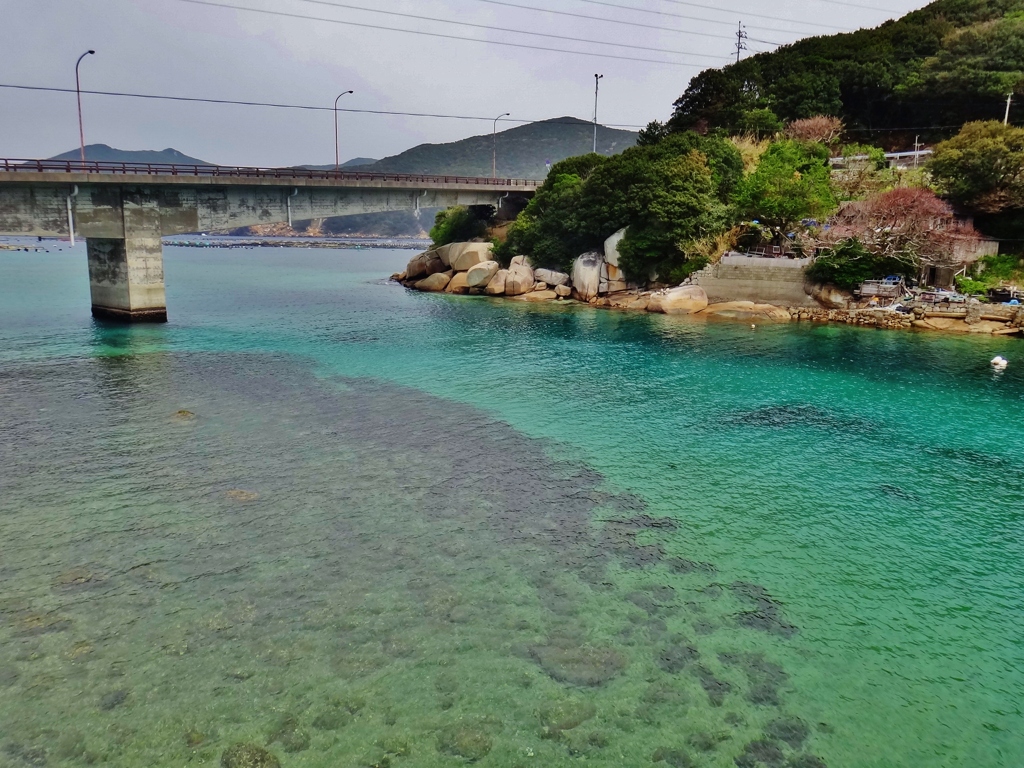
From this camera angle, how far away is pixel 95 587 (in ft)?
42.1

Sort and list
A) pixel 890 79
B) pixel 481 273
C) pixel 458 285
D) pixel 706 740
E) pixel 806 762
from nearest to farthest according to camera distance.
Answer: pixel 806 762 → pixel 706 740 → pixel 481 273 → pixel 458 285 → pixel 890 79

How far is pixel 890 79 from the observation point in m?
67.6

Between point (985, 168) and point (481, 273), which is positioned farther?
point (481, 273)

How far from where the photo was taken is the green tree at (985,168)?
42.3 metres

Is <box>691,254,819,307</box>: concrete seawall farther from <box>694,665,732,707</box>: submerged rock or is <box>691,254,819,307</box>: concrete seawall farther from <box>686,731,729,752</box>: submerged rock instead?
<box>686,731,729,752</box>: submerged rock

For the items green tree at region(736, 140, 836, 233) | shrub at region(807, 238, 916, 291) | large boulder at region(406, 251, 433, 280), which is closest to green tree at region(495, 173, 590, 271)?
large boulder at region(406, 251, 433, 280)

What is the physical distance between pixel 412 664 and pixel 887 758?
6.85 metres

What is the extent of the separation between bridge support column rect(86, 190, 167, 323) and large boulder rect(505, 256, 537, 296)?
25984 mm

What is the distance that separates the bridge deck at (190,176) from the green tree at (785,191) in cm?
2537

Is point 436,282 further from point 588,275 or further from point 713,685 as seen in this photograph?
point 713,685

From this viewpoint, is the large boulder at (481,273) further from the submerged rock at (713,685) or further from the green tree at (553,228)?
the submerged rock at (713,685)

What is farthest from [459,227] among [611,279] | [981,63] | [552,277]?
[981,63]

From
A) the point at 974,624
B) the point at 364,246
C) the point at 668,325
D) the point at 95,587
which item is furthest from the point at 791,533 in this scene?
the point at 364,246

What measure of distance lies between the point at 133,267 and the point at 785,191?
140 ft
